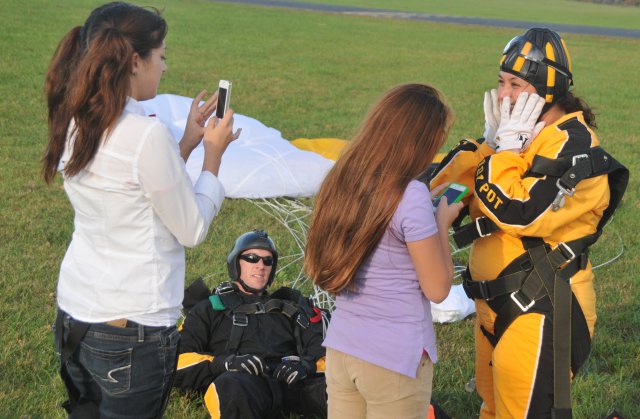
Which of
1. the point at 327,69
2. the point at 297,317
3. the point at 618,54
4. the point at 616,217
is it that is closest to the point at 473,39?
the point at 618,54

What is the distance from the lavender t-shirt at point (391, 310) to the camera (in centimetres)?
297

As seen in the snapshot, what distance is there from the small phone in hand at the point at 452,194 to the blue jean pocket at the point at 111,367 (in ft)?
4.36

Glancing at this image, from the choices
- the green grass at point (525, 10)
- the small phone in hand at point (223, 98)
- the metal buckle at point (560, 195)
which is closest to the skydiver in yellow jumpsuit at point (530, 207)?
the metal buckle at point (560, 195)

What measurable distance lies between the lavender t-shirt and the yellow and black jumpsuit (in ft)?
1.93

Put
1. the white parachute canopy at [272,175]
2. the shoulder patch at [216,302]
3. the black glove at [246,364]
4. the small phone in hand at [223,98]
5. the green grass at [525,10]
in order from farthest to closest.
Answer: the green grass at [525,10] < the white parachute canopy at [272,175] < the shoulder patch at [216,302] < the black glove at [246,364] < the small phone in hand at [223,98]

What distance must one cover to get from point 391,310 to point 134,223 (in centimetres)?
101

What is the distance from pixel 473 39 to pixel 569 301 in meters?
26.9

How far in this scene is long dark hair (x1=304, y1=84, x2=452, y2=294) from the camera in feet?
9.53

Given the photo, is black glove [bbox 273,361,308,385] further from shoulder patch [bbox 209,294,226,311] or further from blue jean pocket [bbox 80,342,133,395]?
blue jean pocket [bbox 80,342,133,395]

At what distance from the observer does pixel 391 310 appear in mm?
3029

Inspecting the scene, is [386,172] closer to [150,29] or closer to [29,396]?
[150,29]

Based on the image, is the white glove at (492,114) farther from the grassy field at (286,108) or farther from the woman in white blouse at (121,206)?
the grassy field at (286,108)

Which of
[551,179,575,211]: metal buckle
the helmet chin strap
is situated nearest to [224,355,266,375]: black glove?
the helmet chin strap

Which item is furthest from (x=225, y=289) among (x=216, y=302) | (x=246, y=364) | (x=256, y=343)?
(x=246, y=364)
